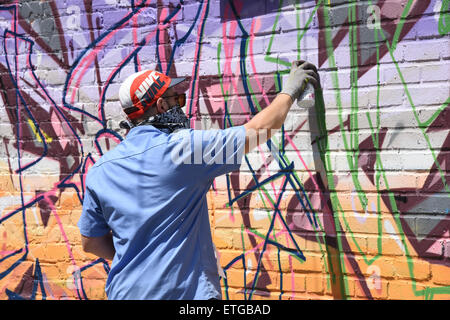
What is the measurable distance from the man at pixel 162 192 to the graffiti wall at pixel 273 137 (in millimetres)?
851

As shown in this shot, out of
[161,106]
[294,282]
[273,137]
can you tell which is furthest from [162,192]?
[294,282]

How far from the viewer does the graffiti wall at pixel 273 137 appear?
8.61 feet

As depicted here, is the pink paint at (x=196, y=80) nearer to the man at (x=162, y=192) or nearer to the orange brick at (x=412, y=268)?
the man at (x=162, y=192)

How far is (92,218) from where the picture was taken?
219cm

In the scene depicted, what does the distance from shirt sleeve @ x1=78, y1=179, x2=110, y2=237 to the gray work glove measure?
3.42 feet

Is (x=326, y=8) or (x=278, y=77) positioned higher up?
(x=326, y=8)

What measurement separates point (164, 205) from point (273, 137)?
117 centimetres

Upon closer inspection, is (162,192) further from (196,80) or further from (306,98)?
(196,80)

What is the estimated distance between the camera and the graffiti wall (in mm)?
2623

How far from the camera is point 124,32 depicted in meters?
3.16

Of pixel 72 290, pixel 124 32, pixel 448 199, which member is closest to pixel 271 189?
pixel 448 199

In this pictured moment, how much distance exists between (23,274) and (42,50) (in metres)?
1.72

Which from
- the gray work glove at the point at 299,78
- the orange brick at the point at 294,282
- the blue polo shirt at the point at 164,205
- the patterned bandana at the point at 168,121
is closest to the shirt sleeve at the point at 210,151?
the blue polo shirt at the point at 164,205

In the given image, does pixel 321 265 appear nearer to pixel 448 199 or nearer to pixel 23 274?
pixel 448 199
